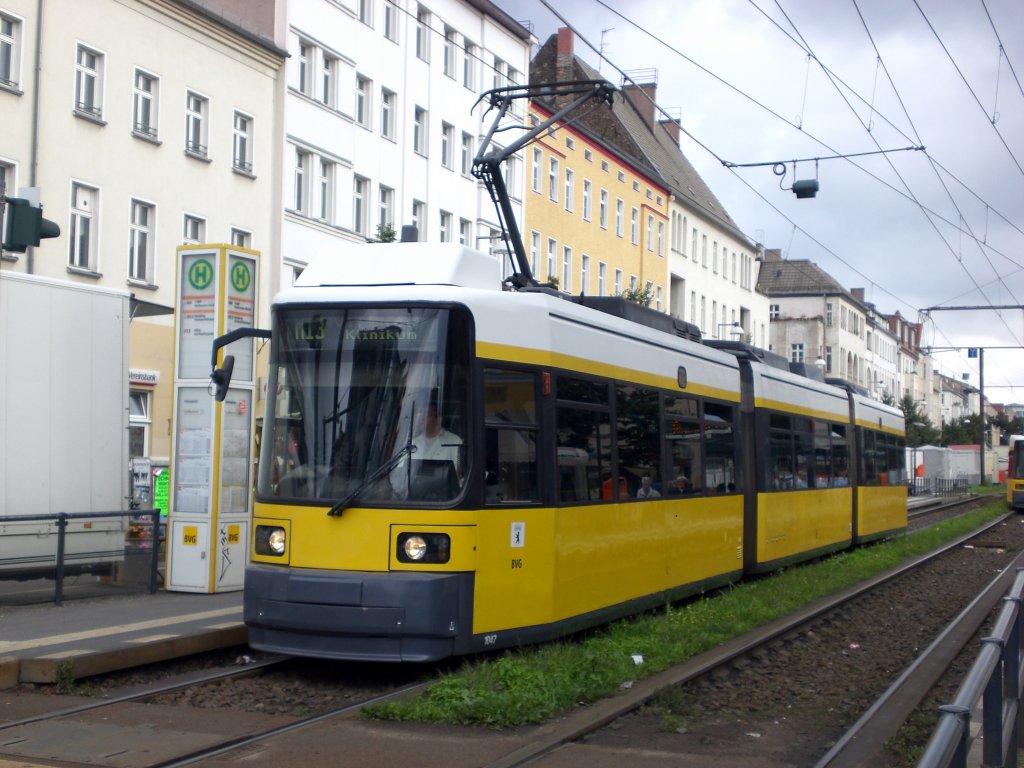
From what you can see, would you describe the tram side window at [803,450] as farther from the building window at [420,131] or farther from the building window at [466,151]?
the building window at [466,151]

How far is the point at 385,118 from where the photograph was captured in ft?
126

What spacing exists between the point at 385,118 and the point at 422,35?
3517 millimetres

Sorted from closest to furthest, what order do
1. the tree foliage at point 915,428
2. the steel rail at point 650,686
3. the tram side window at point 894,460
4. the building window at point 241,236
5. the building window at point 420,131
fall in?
the steel rail at point 650,686 < the tram side window at point 894,460 < the building window at point 241,236 < the building window at point 420,131 < the tree foliage at point 915,428

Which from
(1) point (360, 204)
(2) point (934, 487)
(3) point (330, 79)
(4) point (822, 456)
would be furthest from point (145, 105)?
(2) point (934, 487)

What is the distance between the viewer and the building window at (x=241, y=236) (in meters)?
31.8

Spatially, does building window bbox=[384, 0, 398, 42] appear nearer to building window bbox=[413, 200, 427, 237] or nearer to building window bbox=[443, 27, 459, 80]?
building window bbox=[443, 27, 459, 80]

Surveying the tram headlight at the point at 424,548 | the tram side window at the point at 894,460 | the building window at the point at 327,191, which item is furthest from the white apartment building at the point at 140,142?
the tram headlight at the point at 424,548

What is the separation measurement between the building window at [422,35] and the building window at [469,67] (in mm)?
2553

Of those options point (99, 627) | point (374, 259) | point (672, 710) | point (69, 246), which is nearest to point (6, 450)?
point (99, 627)

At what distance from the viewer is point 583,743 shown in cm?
752

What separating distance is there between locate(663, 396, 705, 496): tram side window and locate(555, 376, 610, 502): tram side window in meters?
1.57

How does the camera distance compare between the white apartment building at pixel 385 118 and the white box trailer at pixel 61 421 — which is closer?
the white box trailer at pixel 61 421

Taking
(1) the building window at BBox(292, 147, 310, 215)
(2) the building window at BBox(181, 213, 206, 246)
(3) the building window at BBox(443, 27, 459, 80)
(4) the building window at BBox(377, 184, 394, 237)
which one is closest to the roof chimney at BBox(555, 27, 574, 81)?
(3) the building window at BBox(443, 27, 459, 80)

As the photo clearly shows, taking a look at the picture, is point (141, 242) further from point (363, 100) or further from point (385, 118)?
point (385, 118)
